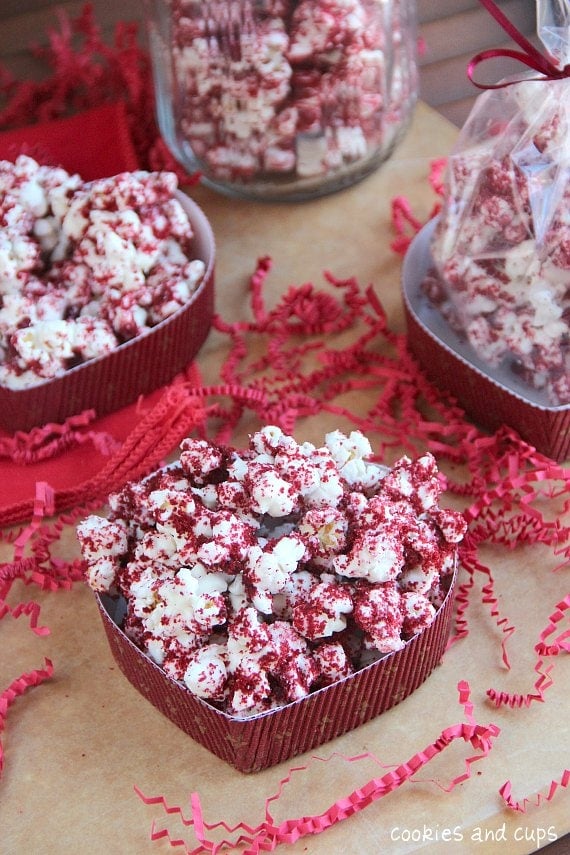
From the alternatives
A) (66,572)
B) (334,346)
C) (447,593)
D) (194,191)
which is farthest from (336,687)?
(194,191)

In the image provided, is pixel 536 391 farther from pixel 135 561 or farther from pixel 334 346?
pixel 135 561

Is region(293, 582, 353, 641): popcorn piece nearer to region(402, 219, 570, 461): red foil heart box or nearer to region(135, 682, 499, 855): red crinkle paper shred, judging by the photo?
region(135, 682, 499, 855): red crinkle paper shred

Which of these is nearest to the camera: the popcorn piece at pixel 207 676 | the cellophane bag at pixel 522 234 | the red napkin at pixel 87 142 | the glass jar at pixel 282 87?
the popcorn piece at pixel 207 676

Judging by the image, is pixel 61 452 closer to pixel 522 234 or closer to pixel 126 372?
pixel 126 372

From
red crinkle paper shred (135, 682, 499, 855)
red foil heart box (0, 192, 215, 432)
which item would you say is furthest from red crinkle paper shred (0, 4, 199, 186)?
red crinkle paper shred (135, 682, 499, 855)

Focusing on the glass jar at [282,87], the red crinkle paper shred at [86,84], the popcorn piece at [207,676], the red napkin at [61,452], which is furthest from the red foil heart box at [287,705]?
Answer: the red crinkle paper shred at [86,84]

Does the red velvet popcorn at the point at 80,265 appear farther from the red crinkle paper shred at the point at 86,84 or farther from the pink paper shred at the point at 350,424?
the red crinkle paper shred at the point at 86,84
